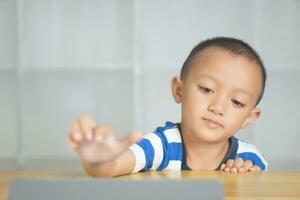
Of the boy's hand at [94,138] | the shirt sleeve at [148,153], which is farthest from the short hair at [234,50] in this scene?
the boy's hand at [94,138]

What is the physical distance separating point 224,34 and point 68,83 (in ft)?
A: 2.91

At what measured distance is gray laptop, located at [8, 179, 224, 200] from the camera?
42 cm

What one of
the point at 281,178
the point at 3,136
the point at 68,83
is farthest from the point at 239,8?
the point at 281,178

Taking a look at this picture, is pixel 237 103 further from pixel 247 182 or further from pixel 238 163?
pixel 247 182

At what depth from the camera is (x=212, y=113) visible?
1.00 meters

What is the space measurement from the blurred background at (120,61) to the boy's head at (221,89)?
5.54ft

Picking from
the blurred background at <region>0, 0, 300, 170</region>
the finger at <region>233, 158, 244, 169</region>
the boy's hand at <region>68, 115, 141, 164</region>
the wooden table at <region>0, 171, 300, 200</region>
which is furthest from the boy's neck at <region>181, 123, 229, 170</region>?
the blurred background at <region>0, 0, 300, 170</region>

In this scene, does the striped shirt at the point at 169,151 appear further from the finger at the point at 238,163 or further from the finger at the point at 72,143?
the finger at the point at 72,143

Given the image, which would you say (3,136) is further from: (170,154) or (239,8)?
(170,154)

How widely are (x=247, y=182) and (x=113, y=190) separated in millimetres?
290

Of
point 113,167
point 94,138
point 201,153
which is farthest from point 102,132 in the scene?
point 201,153

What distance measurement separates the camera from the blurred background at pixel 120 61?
9.19 ft

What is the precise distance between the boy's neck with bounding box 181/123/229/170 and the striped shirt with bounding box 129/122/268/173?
0.04ft

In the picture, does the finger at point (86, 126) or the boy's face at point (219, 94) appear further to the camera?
the boy's face at point (219, 94)
